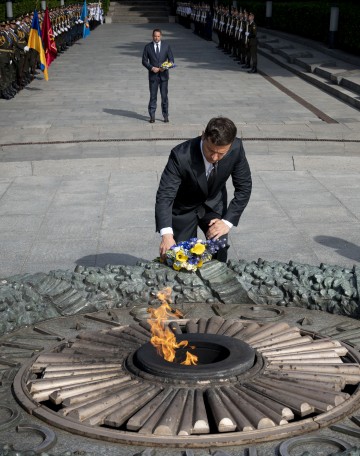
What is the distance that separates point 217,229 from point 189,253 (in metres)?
0.22

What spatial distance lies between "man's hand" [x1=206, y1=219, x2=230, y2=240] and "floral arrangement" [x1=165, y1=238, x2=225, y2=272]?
0.05 metres

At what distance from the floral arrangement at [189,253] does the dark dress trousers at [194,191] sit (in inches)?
6.2

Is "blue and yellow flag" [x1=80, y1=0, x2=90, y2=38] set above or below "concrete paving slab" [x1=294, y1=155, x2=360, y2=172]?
below

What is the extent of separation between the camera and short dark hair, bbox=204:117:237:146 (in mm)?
4559

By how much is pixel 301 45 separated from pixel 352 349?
24.0 meters

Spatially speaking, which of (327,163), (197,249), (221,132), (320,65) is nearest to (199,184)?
(197,249)

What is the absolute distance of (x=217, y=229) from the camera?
5.13m

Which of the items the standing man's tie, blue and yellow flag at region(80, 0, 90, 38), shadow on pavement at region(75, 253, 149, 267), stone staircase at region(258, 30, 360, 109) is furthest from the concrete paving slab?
blue and yellow flag at region(80, 0, 90, 38)

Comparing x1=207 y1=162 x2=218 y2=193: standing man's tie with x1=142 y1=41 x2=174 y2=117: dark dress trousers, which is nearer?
x1=207 y1=162 x2=218 y2=193: standing man's tie

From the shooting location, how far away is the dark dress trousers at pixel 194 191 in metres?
5.09

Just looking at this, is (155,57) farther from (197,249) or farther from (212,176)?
(197,249)

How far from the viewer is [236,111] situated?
15.3m

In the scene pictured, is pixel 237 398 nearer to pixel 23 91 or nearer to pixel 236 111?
pixel 236 111

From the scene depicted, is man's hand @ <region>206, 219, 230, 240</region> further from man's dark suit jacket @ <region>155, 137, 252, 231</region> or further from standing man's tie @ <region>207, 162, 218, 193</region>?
standing man's tie @ <region>207, 162, 218, 193</region>
